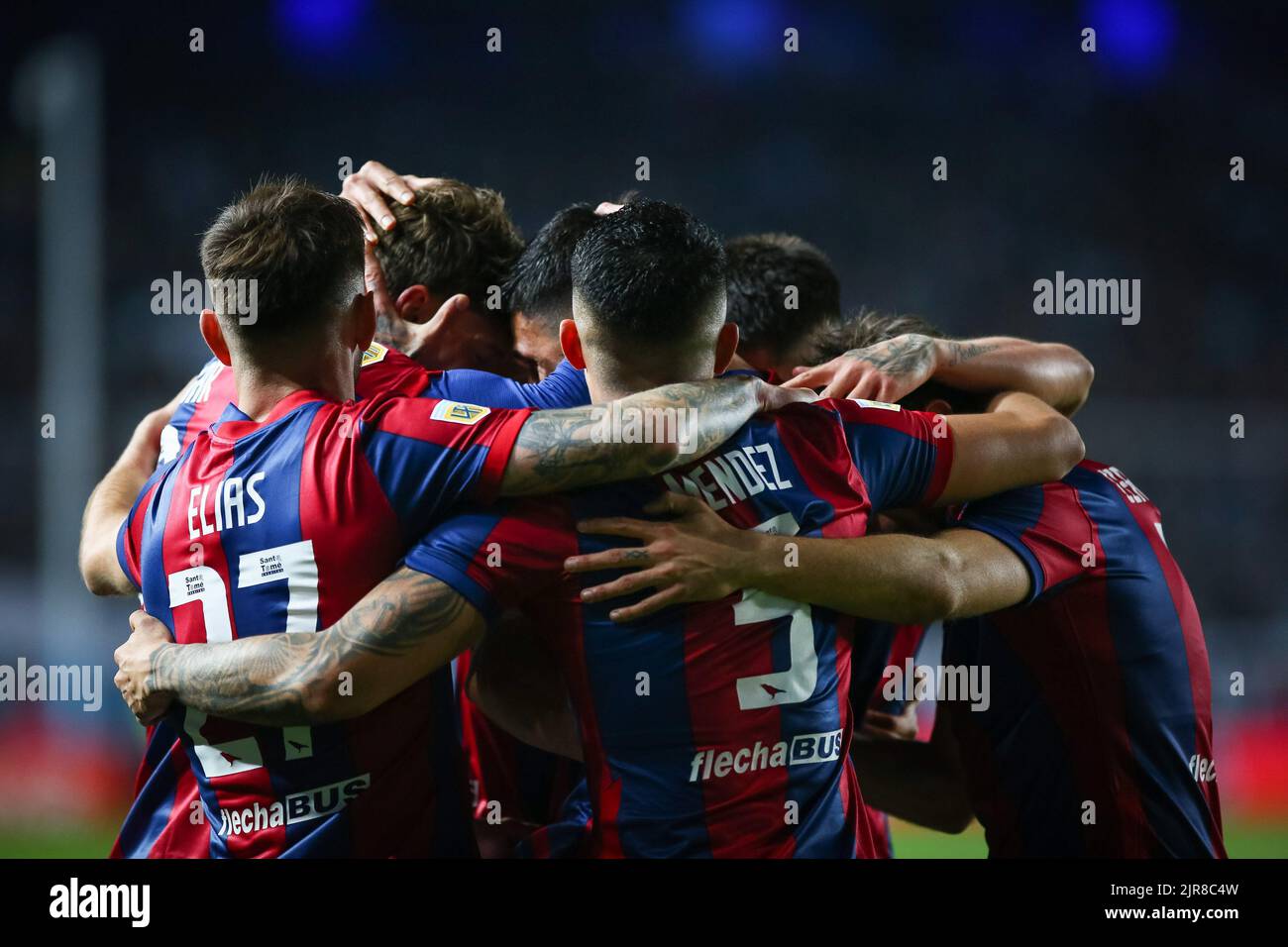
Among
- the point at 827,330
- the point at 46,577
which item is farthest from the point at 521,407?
the point at 46,577

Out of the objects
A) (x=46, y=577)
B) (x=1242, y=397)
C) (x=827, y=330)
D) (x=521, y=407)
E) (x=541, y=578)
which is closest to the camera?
(x=541, y=578)

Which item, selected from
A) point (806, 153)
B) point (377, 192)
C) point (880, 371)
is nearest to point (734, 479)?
point (880, 371)

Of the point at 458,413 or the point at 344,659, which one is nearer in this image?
the point at 344,659

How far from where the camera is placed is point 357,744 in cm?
246

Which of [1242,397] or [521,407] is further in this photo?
[1242,397]

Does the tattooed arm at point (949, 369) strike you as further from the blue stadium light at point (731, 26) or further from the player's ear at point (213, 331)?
the blue stadium light at point (731, 26)

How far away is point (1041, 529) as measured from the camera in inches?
112

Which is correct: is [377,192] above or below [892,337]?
above

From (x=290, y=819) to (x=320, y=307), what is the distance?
3.33ft

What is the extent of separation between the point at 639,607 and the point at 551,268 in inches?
47.9

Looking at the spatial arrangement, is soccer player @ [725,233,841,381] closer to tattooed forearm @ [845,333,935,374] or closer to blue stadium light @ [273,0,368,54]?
tattooed forearm @ [845,333,935,374]

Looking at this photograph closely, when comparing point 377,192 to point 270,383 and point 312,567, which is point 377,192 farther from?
point 312,567

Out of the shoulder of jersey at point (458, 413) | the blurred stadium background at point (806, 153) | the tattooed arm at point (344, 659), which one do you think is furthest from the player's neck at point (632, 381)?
the blurred stadium background at point (806, 153)

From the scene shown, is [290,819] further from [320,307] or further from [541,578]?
[320,307]
